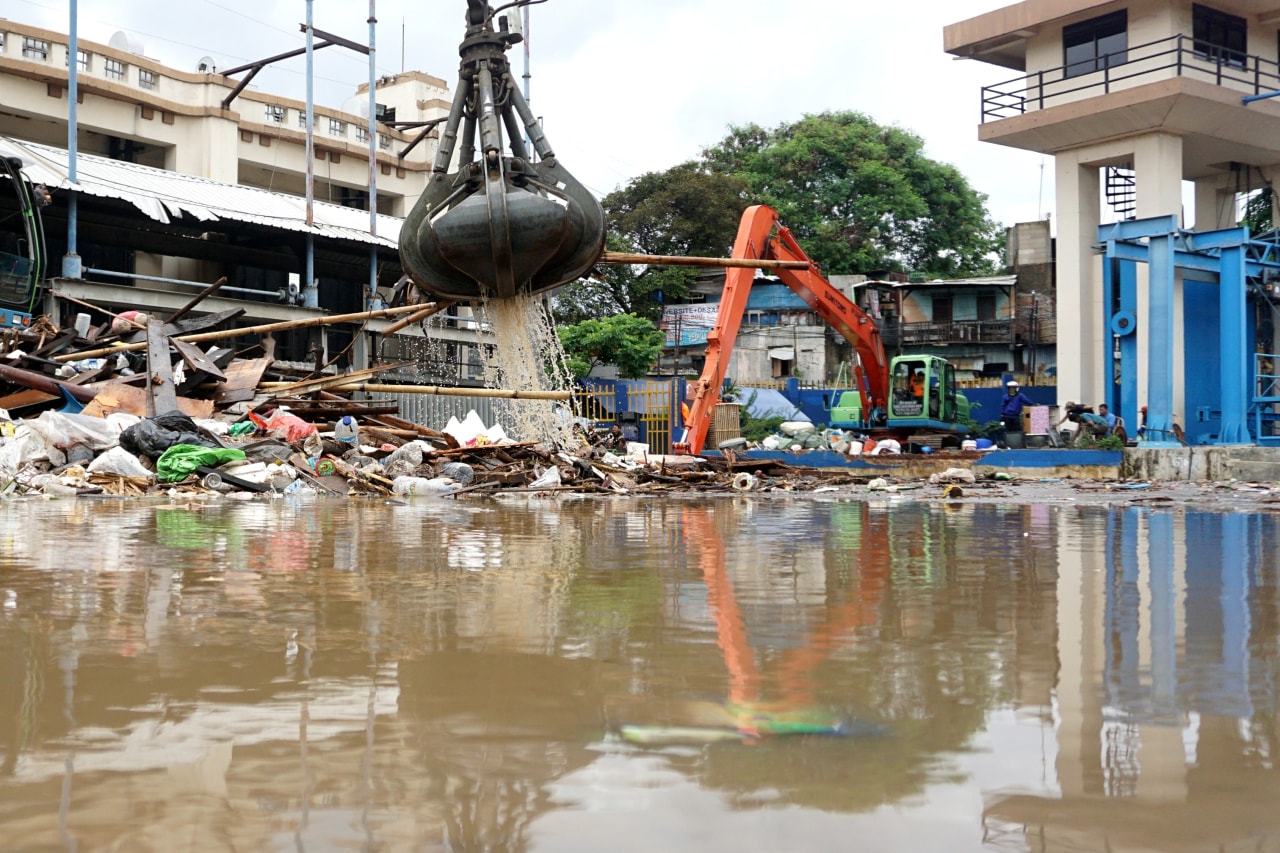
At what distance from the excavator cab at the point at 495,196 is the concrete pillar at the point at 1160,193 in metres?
18.6

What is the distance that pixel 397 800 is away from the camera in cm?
201

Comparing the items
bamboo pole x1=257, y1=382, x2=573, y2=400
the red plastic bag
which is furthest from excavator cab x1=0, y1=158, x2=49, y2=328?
the red plastic bag

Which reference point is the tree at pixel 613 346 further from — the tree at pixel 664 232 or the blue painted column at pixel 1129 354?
the blue painted column at pixel 1129 354

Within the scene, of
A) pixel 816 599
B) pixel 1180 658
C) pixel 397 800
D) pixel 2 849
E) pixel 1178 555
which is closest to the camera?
pixel 2 849

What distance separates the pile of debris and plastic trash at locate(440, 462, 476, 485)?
1.3 inches

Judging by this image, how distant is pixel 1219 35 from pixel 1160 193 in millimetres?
4261

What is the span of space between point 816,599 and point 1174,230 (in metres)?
19.4

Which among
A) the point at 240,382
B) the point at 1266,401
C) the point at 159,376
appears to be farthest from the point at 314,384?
the point at 1266,401

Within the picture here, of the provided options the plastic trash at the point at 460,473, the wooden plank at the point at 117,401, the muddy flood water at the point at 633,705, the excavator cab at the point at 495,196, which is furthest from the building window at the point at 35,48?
the muddy flood water at the point at 633,705

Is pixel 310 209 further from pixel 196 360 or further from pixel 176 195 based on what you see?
pixel 196 360

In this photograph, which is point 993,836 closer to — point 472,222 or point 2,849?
point 2,849

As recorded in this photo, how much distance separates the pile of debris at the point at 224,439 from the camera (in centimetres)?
1362

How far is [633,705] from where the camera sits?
2.74 meters

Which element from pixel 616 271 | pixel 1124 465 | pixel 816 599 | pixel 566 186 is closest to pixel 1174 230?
pixel 1124 465
